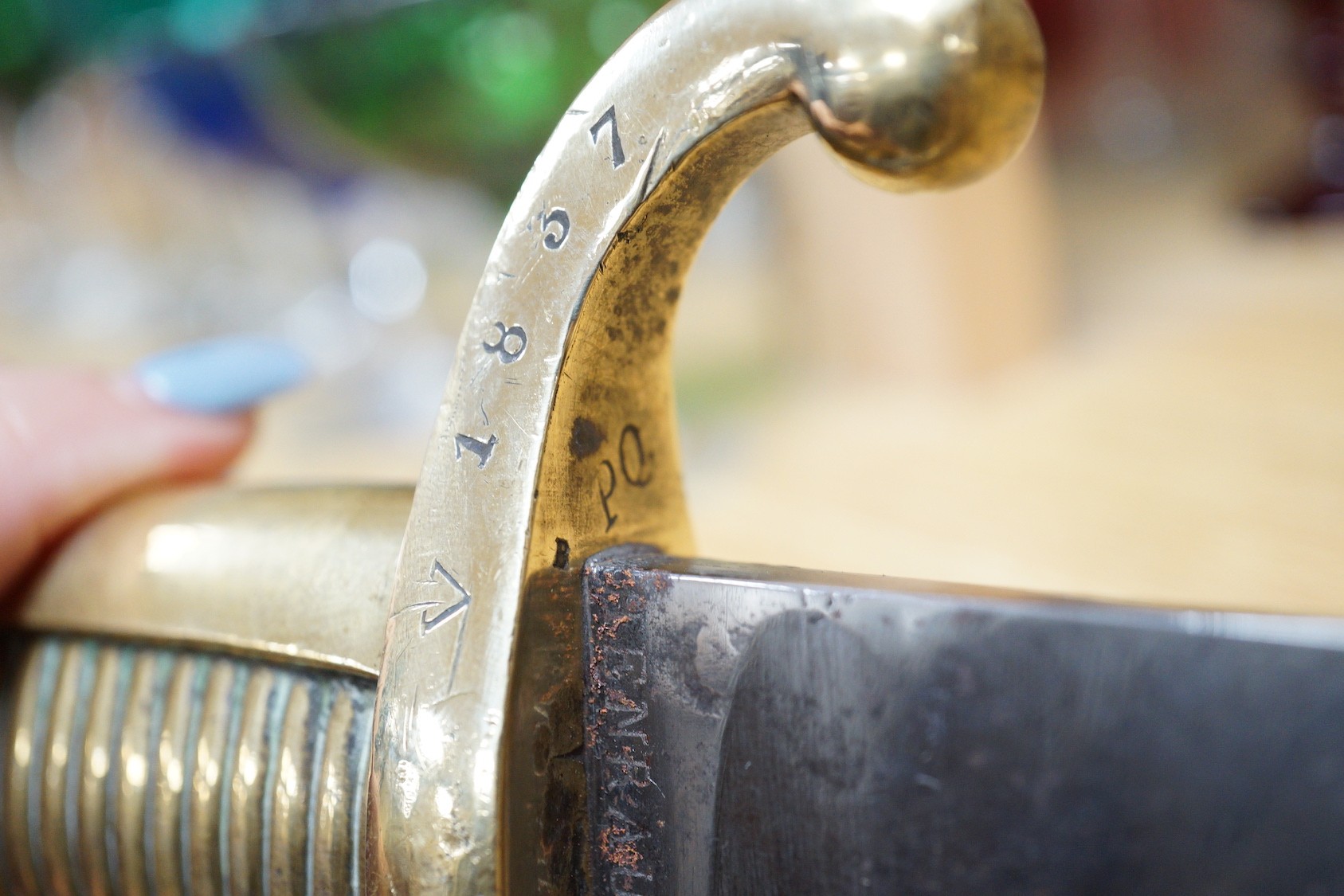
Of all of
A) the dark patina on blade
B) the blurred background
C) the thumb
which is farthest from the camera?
the blurred background

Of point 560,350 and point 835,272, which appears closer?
point 560,350

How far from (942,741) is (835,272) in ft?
1.87

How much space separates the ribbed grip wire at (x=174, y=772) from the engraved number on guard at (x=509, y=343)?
0.06m

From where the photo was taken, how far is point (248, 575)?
0.65ft

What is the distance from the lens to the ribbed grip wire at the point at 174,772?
186 millimetres

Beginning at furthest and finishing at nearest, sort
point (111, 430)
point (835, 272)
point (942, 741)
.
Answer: point (835, 272) → point (111, 430) → point (942, 741)

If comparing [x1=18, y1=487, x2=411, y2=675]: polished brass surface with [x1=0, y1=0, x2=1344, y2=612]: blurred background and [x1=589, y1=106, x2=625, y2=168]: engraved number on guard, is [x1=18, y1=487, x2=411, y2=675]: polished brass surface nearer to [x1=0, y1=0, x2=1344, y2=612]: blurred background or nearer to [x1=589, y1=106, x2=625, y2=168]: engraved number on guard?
[x1=589, y1=106, x2=625, y2=168]: engraved number on guard

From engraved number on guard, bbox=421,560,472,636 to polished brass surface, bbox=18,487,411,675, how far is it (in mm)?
15

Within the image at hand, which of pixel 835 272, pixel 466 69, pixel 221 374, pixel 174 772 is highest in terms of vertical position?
pixel 466 69

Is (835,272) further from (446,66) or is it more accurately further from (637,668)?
(637,668)

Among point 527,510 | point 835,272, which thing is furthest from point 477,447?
point 835,272

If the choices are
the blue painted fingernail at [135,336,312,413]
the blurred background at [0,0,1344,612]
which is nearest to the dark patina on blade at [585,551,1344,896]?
the blurred background at [0,0,1344,612]

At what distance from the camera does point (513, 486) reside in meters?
0.17

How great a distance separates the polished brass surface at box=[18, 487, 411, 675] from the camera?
0.61 ft
